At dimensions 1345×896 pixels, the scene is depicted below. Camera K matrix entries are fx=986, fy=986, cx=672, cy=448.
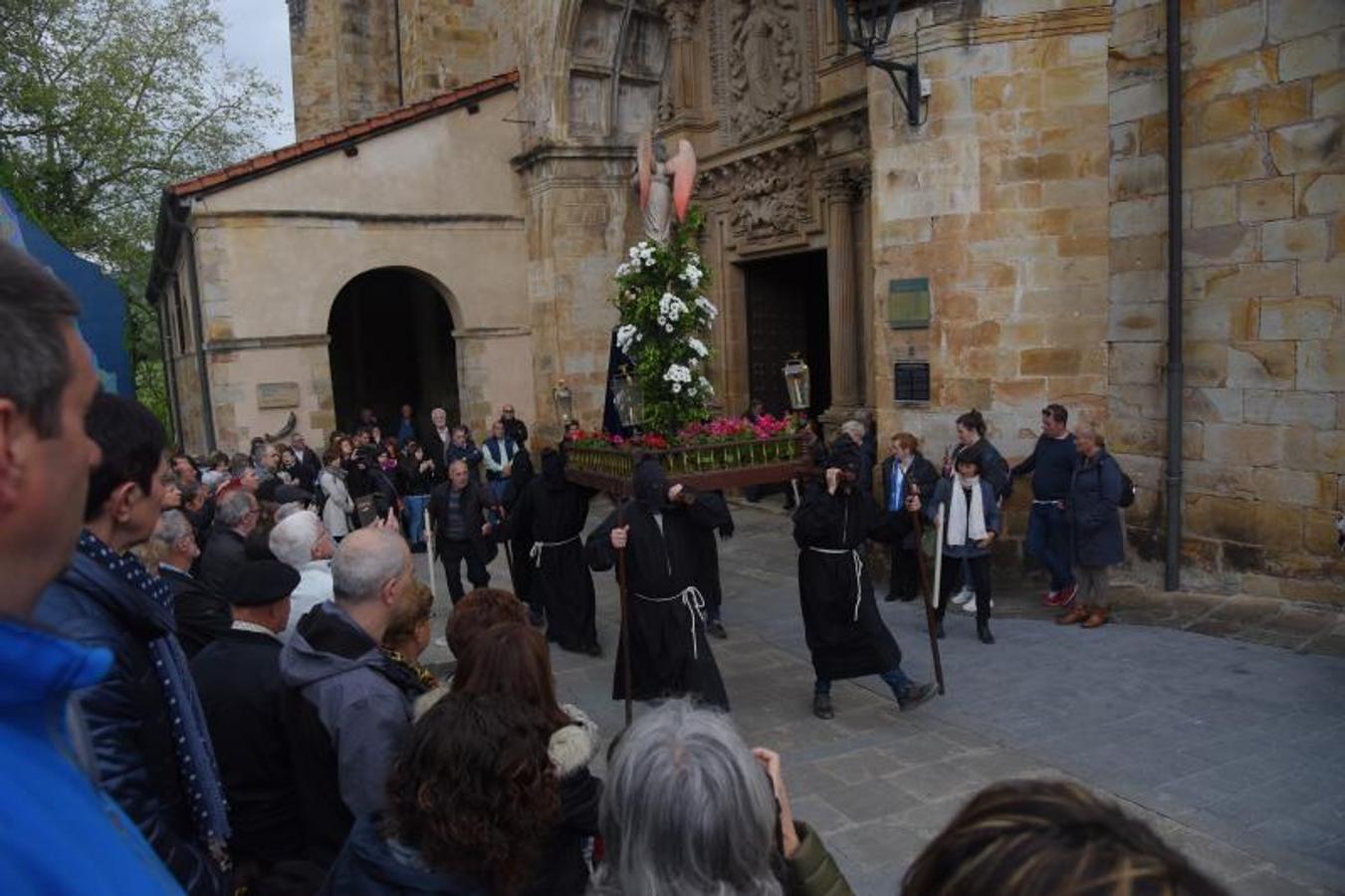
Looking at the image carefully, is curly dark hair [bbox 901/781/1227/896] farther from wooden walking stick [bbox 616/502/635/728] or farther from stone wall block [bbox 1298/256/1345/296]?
stone wall block [bbox 1298/256/1345/296]

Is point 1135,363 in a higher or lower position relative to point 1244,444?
higher

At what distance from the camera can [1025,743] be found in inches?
225

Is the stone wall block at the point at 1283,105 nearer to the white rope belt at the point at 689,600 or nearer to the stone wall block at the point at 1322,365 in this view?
the stone wall block at the point at 1322,365

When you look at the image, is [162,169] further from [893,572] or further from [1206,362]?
[1206,362]

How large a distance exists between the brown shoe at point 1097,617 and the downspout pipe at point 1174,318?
2.76 feet

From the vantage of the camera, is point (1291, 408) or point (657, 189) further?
point (657, 189)

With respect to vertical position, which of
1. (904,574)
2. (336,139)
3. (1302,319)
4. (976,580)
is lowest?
(904,574)

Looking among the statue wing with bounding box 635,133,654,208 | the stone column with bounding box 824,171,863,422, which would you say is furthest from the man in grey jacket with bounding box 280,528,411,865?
the stone column with bounding box 824,171,863,422

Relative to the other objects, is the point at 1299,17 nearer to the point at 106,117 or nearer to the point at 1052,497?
the point at 1052,497

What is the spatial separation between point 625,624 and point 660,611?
243mm

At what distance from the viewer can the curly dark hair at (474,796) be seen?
1952 millimetres

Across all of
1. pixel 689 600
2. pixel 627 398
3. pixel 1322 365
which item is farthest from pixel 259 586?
pixel 1322 365

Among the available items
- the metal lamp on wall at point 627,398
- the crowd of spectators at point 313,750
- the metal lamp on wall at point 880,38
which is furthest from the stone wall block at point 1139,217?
the crowd of spectators at point 313,750

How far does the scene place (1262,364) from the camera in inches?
299
